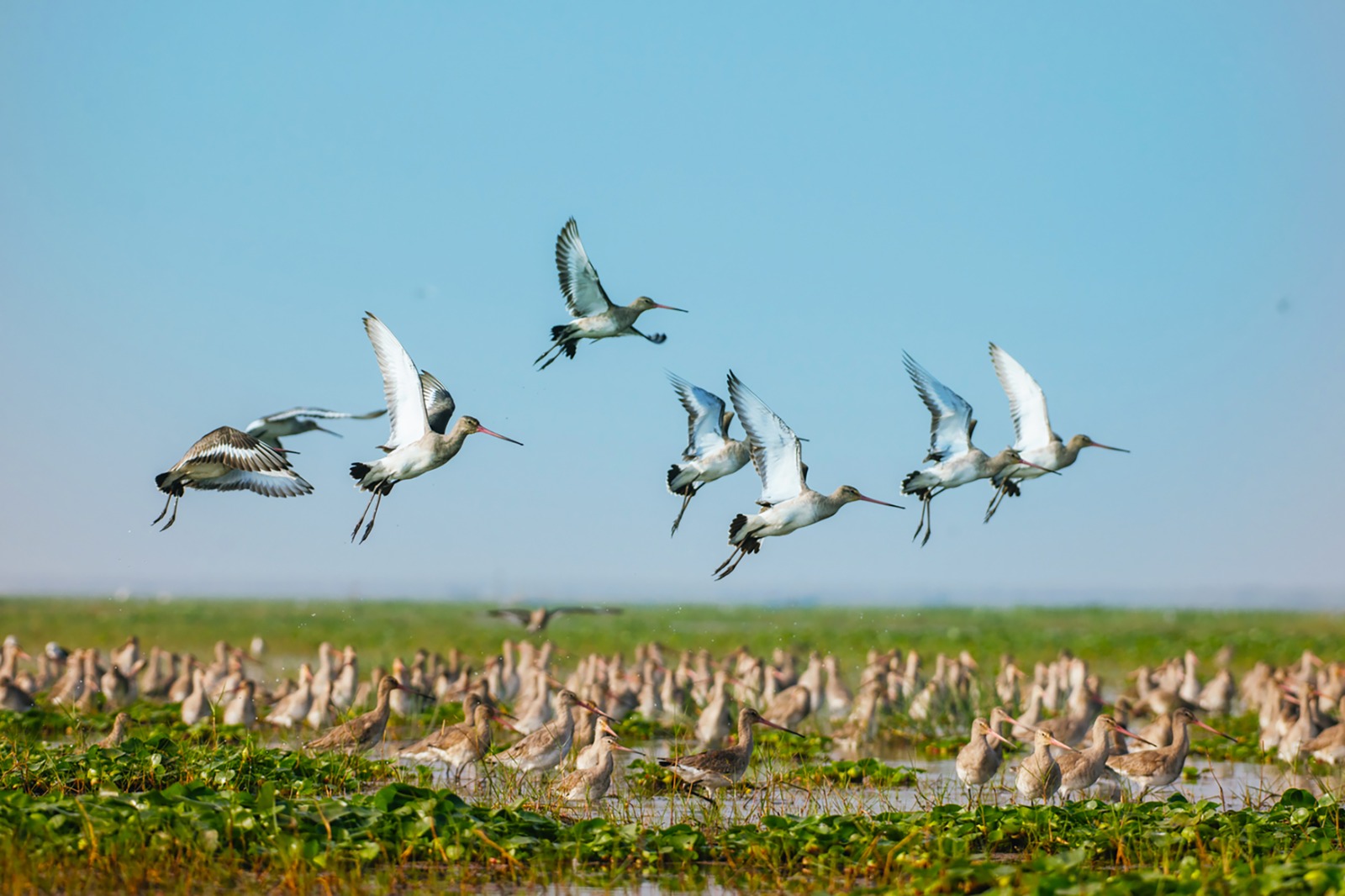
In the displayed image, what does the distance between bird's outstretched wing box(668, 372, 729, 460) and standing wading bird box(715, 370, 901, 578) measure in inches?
30.6

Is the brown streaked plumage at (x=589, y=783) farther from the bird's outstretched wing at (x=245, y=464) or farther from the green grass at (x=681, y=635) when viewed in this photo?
the green grass at (x=681, y=635)

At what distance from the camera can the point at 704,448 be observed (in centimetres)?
1329

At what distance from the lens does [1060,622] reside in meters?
63.1

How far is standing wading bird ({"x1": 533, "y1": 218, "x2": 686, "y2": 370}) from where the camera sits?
1320 centimetres

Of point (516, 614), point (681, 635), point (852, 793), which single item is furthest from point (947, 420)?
point (681, 635)

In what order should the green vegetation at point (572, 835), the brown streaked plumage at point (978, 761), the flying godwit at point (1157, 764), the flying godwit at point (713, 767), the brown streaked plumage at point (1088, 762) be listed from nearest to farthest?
the green vegetation at point (572, 835) < the flying godwit at point (713, 767) < the brown streaked plumage at point (1088, 762) < the brown streaked plumage at point (978, 761) < the flying godwit at point (1157, 764)

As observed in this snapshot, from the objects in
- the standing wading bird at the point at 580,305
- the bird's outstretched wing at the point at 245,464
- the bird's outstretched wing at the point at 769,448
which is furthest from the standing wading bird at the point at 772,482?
the bird's outstretched wing at the point at 245,464

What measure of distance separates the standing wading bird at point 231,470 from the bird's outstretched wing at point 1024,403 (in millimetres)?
6710

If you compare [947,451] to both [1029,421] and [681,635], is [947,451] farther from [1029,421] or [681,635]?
[681,635]

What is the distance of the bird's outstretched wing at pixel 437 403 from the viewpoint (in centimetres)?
1289

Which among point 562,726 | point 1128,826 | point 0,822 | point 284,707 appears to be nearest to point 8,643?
point 284,707

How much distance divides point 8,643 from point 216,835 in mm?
17090

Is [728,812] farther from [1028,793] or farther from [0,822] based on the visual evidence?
[0,822]

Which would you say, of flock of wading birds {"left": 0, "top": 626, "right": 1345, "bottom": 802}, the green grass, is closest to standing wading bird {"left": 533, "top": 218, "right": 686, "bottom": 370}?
flock of wading birds {"left": 0, "top": 626, "right": 1345, "bottom": 802}
